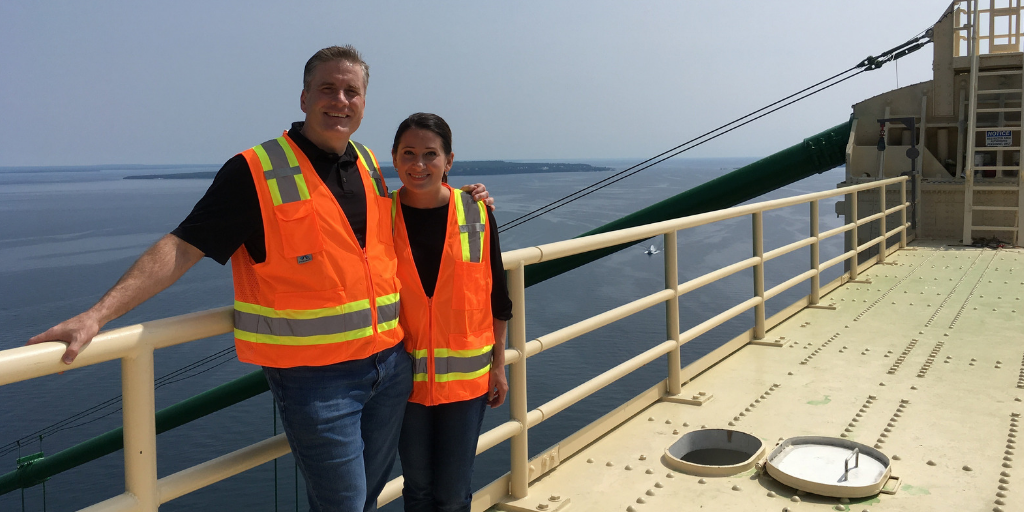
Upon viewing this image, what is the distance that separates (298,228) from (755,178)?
48.6ft

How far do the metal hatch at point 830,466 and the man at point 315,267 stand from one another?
2.05 metres

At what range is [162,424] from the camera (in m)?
16.4

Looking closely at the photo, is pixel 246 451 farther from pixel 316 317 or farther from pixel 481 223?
pixel 481 223

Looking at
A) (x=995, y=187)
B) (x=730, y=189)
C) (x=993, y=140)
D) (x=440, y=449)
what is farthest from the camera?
(x=730, y=189)

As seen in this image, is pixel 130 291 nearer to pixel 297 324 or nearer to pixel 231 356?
pixel 297 324

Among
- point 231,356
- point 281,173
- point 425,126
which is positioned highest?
point 425,126

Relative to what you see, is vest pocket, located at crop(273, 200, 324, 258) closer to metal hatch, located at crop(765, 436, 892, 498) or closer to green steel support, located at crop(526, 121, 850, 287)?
metal hatch, located at crop(765, 436, 892, 498)

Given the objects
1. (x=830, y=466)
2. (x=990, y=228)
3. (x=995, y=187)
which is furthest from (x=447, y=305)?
(x=995, y=187)

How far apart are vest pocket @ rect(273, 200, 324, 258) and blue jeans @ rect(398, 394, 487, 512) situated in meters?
0.74

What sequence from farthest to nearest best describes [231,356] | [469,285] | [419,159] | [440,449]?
[231,356] → [440,449] → [469,285] → [419,159]

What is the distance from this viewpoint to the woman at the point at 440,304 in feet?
8.00

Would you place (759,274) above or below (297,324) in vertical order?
below

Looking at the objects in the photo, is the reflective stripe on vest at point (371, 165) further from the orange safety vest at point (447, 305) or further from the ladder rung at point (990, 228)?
the ladder rung at point (990, 228)

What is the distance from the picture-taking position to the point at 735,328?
5412 centimetres
